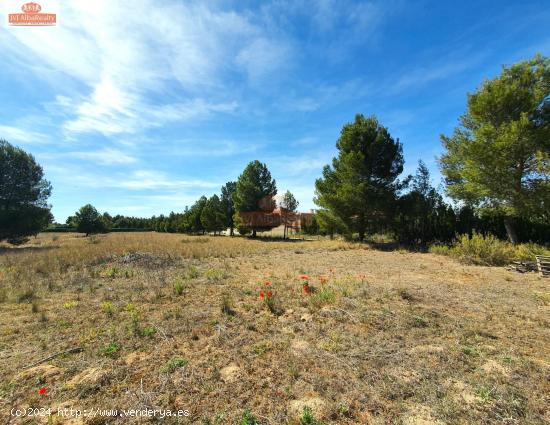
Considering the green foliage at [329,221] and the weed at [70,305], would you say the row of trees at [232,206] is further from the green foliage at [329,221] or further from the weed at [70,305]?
the weed at [70,305]

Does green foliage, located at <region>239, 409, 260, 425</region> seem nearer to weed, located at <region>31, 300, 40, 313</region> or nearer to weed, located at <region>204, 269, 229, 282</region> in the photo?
weed, located at <region>31, 300, 40, 313</region>

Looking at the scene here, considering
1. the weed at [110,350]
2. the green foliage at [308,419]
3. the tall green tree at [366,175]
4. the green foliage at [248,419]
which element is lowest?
the green foliage at [248,419]

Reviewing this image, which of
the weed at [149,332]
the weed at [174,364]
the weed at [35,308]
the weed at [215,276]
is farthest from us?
the weed at [215,276]

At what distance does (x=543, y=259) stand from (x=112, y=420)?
44.6 ft

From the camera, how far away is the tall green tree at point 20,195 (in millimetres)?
24953

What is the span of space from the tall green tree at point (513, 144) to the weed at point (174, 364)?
17417mm

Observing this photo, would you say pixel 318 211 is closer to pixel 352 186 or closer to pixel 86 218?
pixel 352 186

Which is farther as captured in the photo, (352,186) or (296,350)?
(352,186)

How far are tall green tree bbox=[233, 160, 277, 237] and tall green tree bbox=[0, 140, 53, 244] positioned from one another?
71.7 feet

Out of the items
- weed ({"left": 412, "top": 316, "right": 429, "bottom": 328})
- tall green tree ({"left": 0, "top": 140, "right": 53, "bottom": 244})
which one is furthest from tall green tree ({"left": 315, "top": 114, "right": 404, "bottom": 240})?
tall green tree ({"left": 0, "top": 140, "right": 53, "bottom": 244})

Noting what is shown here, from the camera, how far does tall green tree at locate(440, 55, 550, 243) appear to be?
1312 centimetres

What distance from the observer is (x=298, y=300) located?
6242mm

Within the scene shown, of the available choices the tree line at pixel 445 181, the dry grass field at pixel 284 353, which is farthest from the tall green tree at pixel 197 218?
the dry grass field at pixel 284 353

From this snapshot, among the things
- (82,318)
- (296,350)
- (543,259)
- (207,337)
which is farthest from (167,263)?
(543,259)
